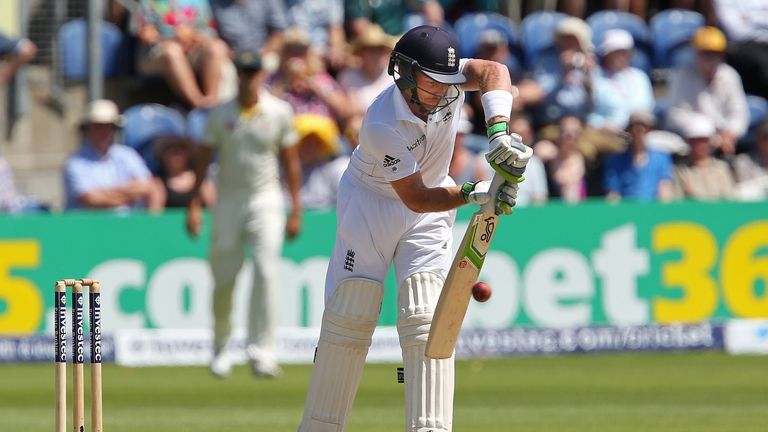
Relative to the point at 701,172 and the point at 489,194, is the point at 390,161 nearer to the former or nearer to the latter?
the point at 489,194

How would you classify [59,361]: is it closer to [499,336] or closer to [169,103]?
[499,336]

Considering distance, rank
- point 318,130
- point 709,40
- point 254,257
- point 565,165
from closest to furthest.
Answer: point 254,257
point 318,130
point 565,165
point 709,40

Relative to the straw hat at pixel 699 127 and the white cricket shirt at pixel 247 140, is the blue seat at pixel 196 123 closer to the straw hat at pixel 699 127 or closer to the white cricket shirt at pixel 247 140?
the white cricket shirt at pixel 247 140

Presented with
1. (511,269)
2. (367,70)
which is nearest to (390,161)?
(511,269)

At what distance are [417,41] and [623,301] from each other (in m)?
5.71

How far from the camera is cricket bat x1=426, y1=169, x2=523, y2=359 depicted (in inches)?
184

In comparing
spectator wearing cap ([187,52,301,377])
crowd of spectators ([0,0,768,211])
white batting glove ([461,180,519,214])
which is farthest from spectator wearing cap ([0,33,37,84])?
white batting glove ([461,180,519,214])

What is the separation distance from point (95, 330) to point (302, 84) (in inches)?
266

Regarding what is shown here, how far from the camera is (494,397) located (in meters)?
7.83

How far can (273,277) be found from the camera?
8.90 meters

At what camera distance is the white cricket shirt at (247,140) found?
8914 mm

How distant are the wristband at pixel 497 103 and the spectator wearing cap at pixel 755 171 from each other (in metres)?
6.51

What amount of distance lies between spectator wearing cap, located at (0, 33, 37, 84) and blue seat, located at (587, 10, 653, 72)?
438cm

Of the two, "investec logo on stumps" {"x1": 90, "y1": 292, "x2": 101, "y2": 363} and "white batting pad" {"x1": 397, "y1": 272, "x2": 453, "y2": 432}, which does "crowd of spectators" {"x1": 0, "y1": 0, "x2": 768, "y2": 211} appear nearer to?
"white batting pad" {"x1": 397, "y1": 272, "x2": 453, "y2": 432}
